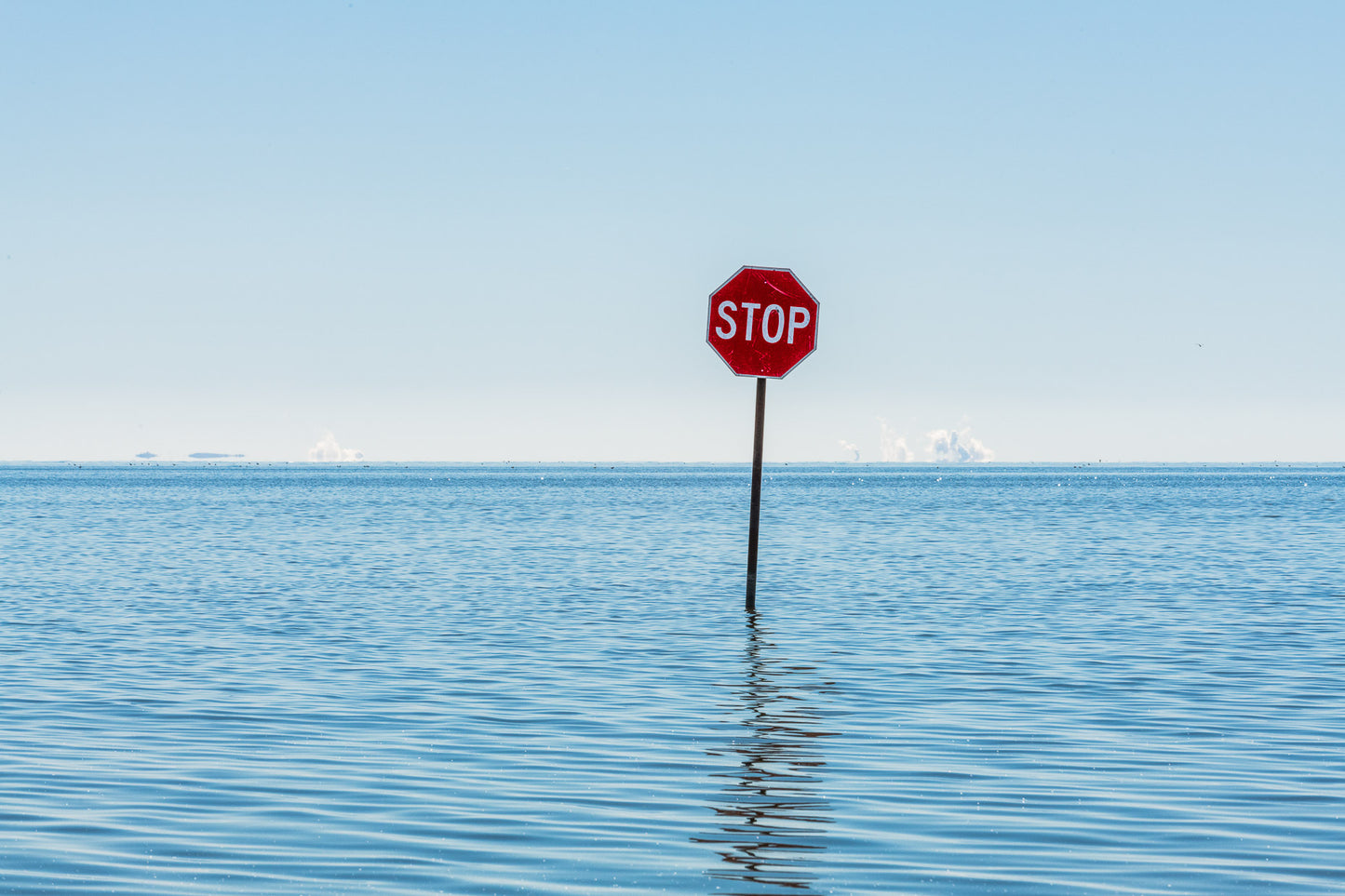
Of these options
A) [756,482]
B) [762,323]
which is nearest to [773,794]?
[762,323]

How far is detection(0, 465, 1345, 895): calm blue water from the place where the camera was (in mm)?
7891

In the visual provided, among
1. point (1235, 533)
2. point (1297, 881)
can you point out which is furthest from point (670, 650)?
point (1235, 533)

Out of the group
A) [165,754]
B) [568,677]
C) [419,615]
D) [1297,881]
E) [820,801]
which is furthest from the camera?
[419,615]

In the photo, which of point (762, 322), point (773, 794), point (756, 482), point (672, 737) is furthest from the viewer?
point (756, 482)

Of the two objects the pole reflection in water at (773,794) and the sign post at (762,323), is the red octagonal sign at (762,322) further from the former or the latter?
the pole reflection in water at (773,794)

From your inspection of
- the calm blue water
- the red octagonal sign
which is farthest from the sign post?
the calm blue water

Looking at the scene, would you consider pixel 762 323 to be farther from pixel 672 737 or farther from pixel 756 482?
pixel 672 737

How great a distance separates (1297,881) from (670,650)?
12.1 m

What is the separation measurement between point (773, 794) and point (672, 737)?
2521mm

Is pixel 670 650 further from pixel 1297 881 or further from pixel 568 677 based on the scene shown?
pixel 1297 881

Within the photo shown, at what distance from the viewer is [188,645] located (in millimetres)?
19328

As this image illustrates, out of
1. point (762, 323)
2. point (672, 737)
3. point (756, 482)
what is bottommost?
point (672, 737)

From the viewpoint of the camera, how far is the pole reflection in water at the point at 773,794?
7.66 metres

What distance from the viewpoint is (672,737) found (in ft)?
40.0
